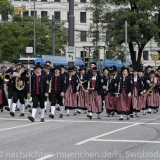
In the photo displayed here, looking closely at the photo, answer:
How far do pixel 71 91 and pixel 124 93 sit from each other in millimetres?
2434

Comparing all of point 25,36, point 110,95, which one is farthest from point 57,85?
point 25,36

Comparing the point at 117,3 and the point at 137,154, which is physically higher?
the point at 117,3

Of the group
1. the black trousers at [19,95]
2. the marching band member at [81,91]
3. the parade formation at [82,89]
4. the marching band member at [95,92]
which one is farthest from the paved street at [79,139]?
the marching band member at [81,91]

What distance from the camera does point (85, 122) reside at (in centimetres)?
1934

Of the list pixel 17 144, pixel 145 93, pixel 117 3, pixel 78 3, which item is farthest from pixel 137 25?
pixel 78 3

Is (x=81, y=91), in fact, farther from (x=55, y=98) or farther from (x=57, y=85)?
(x=55, y=98)

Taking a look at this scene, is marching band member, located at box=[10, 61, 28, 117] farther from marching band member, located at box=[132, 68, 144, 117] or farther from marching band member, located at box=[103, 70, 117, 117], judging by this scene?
marching band member, located at box=[132, 68, 144, 117]

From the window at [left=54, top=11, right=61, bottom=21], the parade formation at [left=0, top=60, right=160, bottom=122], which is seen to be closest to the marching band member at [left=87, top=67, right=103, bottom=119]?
the parade formation at [left=0, top=60, right=160, bottom=122]

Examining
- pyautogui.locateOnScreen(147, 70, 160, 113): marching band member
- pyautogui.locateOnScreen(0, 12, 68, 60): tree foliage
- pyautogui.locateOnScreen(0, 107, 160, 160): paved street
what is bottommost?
pyautogui.locateOnScreen(0, 107, 160, 160): paved street

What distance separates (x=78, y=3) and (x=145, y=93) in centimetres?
7423

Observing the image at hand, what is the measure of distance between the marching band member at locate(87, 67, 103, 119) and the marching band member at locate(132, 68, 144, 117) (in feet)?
4.36

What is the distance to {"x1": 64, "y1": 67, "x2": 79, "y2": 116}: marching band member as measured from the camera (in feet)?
72.5

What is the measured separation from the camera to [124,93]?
68.5ft

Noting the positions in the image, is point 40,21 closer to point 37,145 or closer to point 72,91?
point 72,91
